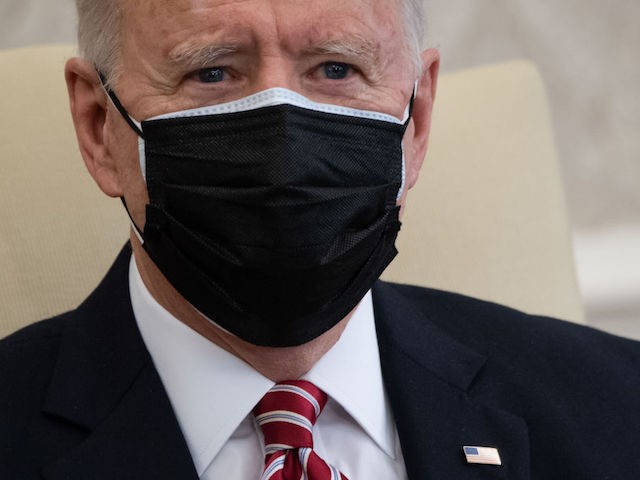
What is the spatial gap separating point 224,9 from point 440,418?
0.69 m

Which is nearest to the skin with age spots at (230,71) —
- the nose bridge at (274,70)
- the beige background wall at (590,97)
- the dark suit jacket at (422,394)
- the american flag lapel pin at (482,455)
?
the nose bridge at (274,70)

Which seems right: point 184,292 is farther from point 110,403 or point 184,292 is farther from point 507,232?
point 507,232

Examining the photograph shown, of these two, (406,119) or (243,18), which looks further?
(406,119)

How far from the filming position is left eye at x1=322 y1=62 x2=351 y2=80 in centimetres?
189

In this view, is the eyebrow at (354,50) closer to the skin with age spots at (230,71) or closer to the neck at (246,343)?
the skin with age spots at (230,71)

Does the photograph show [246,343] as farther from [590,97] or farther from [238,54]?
[590,97]

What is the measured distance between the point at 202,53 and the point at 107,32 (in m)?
0.18

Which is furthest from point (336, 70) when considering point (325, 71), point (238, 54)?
point (238, 54)

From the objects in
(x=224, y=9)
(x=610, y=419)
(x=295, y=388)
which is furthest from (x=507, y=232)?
(x=224, y=9)

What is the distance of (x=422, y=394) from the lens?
2.05 meters

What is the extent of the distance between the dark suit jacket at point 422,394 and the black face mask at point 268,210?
202 mm

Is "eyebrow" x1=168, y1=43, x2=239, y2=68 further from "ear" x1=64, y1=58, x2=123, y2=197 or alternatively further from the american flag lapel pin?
the american flag lapel pin

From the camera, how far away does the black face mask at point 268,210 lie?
1751mm

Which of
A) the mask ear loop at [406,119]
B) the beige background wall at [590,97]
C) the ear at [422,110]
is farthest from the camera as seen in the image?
the beige background wall at [590,97]
